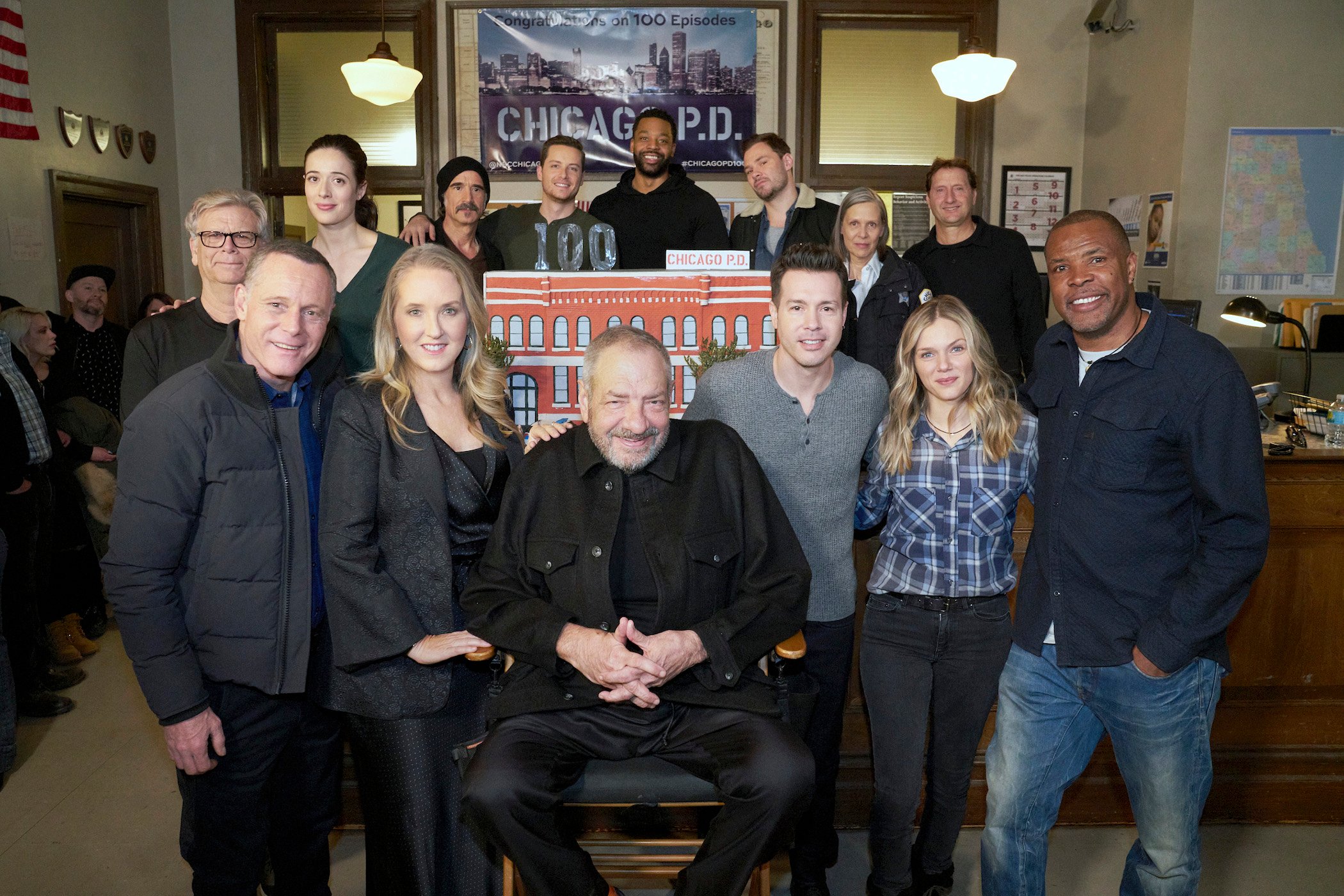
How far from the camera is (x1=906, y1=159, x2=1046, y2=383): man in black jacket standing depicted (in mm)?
4664

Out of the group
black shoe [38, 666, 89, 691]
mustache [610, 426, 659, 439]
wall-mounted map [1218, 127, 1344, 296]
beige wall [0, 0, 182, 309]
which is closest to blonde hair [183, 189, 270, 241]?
mustache [610, 426, 659, 439]

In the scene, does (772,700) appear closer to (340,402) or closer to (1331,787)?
(340,402)

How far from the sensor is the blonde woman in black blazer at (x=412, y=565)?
2225 mm

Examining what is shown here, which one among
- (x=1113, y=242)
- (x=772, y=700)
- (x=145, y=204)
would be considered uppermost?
(x=145, y=204)

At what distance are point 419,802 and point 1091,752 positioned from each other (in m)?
1.60

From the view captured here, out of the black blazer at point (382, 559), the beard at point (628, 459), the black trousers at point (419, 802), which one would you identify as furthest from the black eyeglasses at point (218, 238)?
the black trousers at point (419, 802)

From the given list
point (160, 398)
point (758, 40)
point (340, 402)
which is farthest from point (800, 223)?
point (758, 40)

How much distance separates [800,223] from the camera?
405 centimetres

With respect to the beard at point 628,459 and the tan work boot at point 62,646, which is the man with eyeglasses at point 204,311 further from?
the tan work boot at point 62,646

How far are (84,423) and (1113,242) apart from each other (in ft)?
15.3

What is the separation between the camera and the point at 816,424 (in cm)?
258

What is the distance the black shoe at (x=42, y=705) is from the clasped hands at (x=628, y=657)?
3090 millimetres

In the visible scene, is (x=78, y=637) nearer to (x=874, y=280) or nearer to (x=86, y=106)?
(x=86, y=106)

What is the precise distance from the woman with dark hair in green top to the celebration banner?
3995 mm
